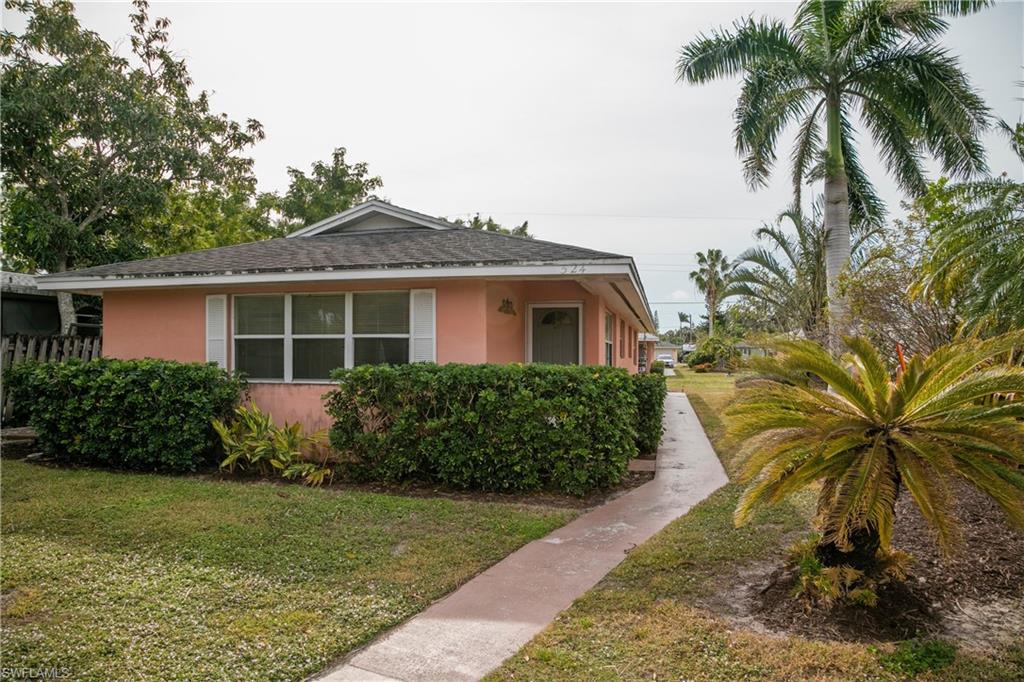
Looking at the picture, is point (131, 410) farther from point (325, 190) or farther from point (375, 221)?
point (325, 190)

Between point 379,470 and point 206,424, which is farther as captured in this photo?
point 206,424

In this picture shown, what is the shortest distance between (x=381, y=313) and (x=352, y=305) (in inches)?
19.6

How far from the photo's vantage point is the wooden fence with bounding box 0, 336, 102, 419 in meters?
11.6

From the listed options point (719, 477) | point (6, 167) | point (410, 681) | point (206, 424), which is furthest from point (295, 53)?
point (410, 681)

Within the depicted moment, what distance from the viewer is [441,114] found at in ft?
43.9

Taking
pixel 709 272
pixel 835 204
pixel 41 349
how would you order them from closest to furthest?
pixel 41 349, pixel 835 204, pixel 709 272

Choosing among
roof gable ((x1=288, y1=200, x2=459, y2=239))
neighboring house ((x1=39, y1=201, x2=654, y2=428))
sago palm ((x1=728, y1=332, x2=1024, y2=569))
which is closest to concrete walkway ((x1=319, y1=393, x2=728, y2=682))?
sago palm ((x1=728, y1=332, x2=1024, y2=569))

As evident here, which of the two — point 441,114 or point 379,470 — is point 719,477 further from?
point 441,114

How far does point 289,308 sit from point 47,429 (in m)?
3.86

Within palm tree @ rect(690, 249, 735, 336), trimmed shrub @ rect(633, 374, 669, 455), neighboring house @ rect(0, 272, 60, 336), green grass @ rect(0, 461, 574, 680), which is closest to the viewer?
green grass @ rect(0, 461, 574, 680)

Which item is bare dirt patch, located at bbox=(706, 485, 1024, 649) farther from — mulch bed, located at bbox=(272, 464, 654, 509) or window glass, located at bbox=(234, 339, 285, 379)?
window glass, located at bbox=(234, 339, 285, 379)

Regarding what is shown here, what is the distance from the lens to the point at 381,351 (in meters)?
9.18

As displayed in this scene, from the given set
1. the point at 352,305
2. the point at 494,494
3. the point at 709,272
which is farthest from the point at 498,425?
the point at 709,272

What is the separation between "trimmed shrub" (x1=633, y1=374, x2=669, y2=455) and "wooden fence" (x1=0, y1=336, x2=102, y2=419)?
10.4 meters
